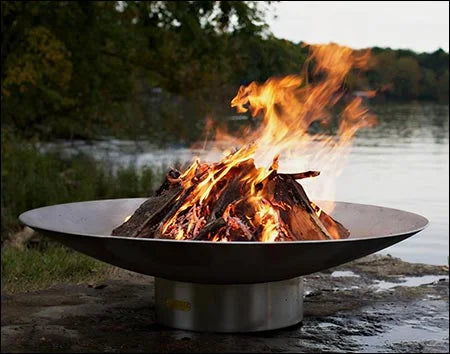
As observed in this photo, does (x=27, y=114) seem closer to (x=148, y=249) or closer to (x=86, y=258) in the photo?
(x=86, y=258)

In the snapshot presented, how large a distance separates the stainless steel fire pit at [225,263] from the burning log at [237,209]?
0.25m

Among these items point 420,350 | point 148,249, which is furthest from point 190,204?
point 420,350

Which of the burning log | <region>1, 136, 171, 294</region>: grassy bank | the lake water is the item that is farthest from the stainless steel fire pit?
the lake water

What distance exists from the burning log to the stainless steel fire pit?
25 centimetres

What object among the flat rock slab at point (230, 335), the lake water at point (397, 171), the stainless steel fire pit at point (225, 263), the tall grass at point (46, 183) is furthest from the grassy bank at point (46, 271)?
the lake water at point (397, 171)

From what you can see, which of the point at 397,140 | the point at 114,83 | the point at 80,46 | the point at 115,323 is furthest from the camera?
the point at 397,140

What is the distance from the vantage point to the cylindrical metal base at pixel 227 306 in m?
4.06

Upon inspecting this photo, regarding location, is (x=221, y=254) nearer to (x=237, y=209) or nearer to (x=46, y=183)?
(x=237, y=209)

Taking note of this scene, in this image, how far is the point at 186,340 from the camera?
3.96 metres

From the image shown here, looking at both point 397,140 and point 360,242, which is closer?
point 360,242

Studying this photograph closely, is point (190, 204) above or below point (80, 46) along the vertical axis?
below

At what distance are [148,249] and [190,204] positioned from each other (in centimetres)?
67

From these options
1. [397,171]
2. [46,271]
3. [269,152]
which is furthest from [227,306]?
[397,171]

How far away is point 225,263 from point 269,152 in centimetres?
118
